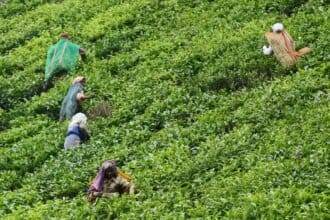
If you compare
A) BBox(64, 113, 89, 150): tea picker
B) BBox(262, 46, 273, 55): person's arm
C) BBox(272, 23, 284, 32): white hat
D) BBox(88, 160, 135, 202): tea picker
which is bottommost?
BBox(64, 113, 89, 150): tea picker

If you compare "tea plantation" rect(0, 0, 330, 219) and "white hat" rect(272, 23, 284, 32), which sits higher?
"white hat" rect(272, 23, 284, 32)

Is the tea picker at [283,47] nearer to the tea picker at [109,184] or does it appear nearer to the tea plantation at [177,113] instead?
the tea plantation at [177,113]

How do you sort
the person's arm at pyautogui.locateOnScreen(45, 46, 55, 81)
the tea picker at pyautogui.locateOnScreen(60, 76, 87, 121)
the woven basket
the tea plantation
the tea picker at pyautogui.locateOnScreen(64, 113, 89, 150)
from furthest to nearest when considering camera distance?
the person's arm at pyautogui.locateOnScreen(45, 46, 55, 81)
the tea picker at pyautogui.locateOnScreen(60, 76, 87, 121)
the woven basket
the tea picker at pyautogui.locateOnScreen(64, 113, 89, 150)
the tea plantation

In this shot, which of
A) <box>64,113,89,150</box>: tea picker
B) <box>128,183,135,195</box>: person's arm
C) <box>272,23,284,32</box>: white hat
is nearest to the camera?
<box>128,183,135,195</box>: person's arm

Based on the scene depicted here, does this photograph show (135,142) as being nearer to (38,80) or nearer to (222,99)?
(222,99)

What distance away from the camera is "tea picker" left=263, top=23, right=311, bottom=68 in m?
22.5

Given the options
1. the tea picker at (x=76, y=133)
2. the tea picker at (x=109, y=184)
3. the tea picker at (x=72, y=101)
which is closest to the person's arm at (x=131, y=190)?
the tea picker at (x=109, y=184)

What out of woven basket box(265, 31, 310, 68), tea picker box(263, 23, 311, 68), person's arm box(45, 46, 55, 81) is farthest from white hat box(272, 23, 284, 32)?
person's arm box(45, 46, 55, 81)

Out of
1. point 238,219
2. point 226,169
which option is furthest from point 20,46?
point 238,219

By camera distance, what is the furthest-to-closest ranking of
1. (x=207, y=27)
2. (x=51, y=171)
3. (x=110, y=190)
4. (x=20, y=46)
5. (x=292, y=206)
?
(x=20, y=46)
(x=207, y=27)
(x=51, y=171)
(x=110, y=190)
(x=292, y=206)

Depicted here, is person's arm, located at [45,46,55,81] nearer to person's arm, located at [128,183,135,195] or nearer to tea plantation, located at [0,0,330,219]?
tea plantation, located at [0,0,330,219]

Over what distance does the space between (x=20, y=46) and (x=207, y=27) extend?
7667 mm

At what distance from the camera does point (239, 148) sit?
731 inches

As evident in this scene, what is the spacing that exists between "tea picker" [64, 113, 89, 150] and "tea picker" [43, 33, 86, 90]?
4.85m
